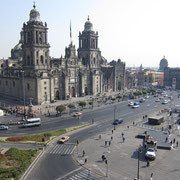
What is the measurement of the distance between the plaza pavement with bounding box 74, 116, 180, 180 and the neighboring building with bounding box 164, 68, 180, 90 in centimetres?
12515

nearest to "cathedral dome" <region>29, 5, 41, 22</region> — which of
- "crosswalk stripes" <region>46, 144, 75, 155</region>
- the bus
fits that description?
the bus

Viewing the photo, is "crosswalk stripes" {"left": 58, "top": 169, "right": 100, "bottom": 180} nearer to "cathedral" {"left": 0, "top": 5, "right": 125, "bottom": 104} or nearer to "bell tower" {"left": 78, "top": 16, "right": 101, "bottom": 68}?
"cathedral" {"left": 0, "top": 5, "right": 125, "bottom": 104}

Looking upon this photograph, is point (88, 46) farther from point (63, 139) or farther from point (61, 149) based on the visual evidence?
point (61, 149)

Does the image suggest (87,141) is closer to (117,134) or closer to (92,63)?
(117,134)

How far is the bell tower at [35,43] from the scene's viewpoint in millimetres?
90375

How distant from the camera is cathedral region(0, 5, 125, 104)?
91.1 m

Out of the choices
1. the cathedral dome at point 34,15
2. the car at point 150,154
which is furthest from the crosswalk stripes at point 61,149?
the cathedral dome at point 34,15

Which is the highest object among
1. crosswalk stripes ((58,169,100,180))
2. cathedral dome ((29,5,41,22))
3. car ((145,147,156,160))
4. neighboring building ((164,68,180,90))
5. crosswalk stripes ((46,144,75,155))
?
cathedral dome ((29,5,41,22))

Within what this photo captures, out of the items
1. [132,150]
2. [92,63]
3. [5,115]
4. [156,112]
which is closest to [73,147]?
[132,150]

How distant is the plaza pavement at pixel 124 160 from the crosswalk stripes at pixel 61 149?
157cm

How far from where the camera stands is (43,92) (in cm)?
9212

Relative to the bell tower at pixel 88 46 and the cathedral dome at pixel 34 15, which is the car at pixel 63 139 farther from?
the bell tower at pixel 88 46

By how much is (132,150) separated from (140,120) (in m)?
26.5

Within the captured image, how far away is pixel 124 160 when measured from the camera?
39.7 m
